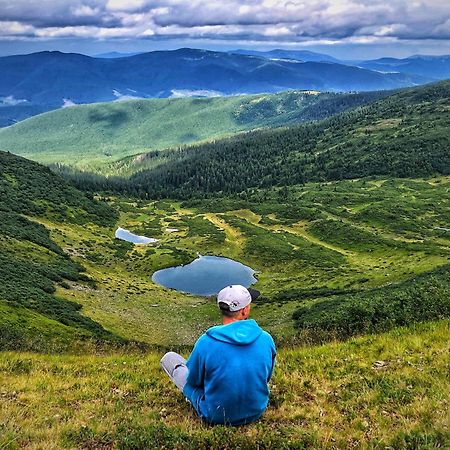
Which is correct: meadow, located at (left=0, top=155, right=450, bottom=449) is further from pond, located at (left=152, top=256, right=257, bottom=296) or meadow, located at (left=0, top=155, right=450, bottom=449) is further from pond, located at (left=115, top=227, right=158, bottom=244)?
pond, located at (left=115, top=227, right=158, bottom=244)

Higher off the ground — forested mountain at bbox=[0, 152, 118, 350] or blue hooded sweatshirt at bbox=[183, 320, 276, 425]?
blue hooded sweatshirt at bbox=[183, 320, 276, 425]

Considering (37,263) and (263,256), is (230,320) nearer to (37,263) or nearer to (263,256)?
(37,263)

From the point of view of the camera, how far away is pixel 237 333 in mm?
9539

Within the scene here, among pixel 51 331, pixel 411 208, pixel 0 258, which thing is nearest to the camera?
pixel 51 331

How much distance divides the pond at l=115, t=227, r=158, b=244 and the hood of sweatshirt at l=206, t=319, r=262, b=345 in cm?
15047

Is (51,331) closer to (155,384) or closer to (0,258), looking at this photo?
(155,384)

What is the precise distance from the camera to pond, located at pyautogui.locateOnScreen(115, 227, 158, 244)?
162113 millimetres

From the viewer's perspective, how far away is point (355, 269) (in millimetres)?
107125

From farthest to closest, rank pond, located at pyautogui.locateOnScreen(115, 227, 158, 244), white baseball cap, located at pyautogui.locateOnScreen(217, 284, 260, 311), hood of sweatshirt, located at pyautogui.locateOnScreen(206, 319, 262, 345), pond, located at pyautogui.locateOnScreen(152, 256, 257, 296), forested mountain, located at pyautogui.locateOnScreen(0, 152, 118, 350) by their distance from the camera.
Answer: pond, located at pyautogui.locateOnScreen(115, 227, 158, 244) < pond, located at pyautogui.locateOnScreen(152, 256, 257, 296) < forested mountain, located at pyautogui.locateOnScreen(0, 152, 118, 350) < white baseball cap, located at pyautogui.locateOnScreen(217, 284, 260, 311) < hood of sweatshirt, located at pyautogui.locateOnScreen(206, 319, 262, 345)

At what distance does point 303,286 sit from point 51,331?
6277 cm

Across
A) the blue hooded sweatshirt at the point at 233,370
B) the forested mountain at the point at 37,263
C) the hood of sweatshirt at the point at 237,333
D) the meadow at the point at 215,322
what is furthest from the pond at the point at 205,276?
the hood of sweatshirt at the point at 237,333

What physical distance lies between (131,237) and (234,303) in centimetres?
16267

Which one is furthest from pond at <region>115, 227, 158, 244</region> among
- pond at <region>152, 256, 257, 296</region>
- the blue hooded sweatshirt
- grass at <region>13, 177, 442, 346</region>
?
the blue hooded sweatshirt

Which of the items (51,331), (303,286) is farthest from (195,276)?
(51,331)
